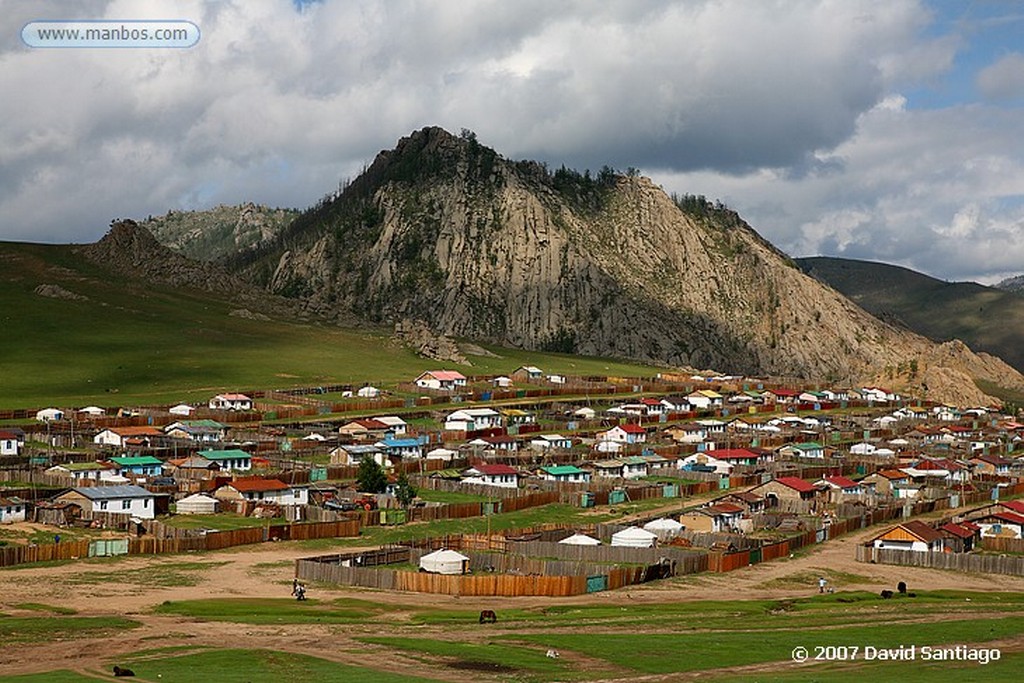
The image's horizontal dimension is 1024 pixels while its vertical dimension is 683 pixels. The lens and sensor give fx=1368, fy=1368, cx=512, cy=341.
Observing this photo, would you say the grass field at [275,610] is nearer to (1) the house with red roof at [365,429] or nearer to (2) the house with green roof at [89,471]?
(2) the house with green roof at [89,471]

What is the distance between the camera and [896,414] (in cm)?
18075

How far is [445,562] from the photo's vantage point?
69.8m

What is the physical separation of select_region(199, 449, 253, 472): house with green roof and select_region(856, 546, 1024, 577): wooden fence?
2039 inches

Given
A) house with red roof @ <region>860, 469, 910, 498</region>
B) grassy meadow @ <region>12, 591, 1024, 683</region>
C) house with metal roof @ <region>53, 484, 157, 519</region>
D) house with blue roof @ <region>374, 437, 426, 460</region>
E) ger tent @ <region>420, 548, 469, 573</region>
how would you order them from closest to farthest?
1. grassy meadow @ <region>12, 591, 1024, 683</region>
2. ger tent @ <region>420, 548, 469, 573</region>
3. house with metal roof @ <region>53, 484, 157, 519</region>
4. house with red roof @ <region>860, 469, 910, 498</region>
5. house with blue roof @ <region>374, 437, 426, 460</region>

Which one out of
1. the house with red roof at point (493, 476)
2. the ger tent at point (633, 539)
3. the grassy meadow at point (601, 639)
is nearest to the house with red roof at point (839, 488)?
the house with red roof at point (493, 476)

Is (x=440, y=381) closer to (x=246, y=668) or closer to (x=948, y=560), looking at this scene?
(x=948, y=560)

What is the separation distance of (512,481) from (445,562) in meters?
39.5

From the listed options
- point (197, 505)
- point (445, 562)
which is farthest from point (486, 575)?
point (197, 505)

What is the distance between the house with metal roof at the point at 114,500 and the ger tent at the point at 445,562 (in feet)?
82.0

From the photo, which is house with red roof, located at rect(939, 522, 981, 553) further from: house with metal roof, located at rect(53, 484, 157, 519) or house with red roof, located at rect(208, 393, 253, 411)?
house with red roof, located at rect(208, 393, 253, 411)

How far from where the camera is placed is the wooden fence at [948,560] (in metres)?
76.6

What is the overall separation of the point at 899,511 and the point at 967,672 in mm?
57024

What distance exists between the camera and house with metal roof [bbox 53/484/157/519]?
86.6 meters

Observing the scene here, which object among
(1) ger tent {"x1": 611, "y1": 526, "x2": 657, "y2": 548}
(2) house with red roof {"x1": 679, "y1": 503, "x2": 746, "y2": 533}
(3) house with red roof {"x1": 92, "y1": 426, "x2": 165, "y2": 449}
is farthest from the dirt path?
(3) house with red roof {"x1": 92, "y1": 426, "x2": 165, "y2": 449}
